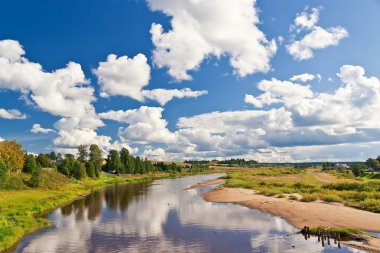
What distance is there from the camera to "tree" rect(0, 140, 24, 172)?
91.0 m

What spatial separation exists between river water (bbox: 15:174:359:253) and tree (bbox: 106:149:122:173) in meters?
111

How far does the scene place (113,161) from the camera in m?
171

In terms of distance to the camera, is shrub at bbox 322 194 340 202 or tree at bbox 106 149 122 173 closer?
shrub at bbox 322 194 340 202

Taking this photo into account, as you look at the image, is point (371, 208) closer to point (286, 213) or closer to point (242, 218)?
point (286, 213)

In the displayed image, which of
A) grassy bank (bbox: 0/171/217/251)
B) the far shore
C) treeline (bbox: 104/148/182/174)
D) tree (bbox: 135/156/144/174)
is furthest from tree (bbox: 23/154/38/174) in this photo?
tree (bbox: 135/156/144/174)

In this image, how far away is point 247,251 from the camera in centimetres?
3072

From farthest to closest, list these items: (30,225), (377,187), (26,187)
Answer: (26,187)
(377,187)
(30,225)

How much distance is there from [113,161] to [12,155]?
77647 millimetres

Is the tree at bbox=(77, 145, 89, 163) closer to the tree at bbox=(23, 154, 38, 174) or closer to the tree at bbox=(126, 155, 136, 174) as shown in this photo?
the tree at bbox=(126, 155, 136, 174)

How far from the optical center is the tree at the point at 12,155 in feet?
299

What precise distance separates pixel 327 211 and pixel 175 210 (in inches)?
929

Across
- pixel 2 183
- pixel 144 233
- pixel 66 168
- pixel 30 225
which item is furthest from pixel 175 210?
pixel 66 168

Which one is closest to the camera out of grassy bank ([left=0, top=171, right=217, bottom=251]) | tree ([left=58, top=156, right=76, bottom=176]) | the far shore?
the far shore

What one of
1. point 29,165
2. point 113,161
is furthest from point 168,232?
point 113,161
